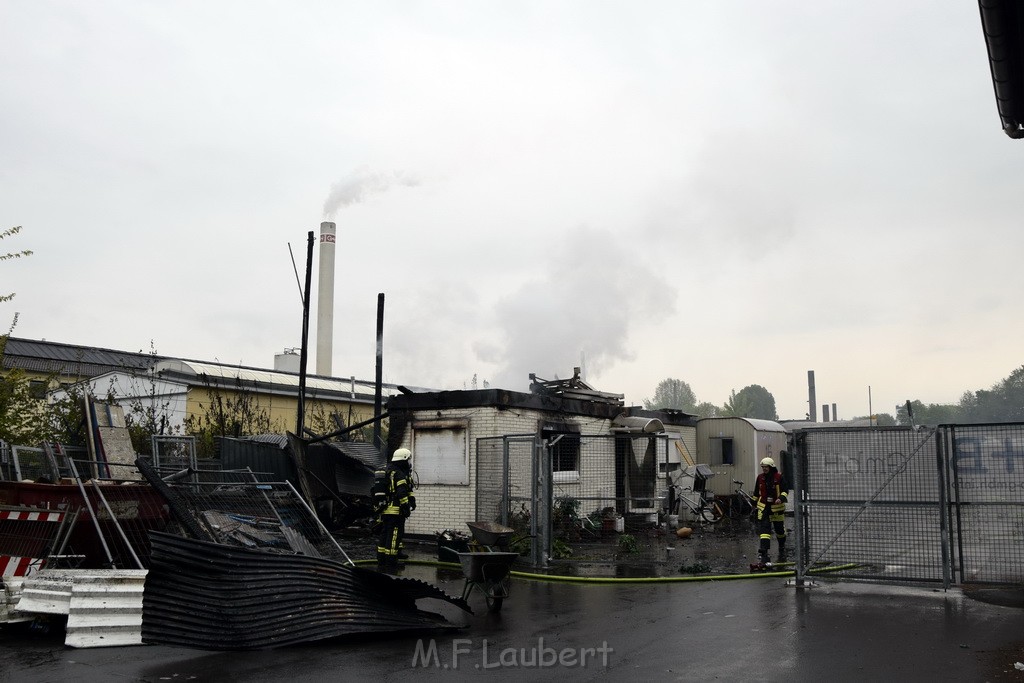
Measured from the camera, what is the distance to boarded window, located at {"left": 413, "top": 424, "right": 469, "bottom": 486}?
17.2 metres

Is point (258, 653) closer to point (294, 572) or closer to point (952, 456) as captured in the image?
point (294, 572)

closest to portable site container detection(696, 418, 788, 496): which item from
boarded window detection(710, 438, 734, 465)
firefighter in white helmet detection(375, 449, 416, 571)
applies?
boarded window detection(710, 438, 734, 465)

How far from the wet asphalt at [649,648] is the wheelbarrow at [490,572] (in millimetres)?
214

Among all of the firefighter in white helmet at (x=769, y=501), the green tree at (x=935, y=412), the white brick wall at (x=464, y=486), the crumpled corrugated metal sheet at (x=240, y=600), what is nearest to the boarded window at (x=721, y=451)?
the white brick wall at (x=464, y=486)

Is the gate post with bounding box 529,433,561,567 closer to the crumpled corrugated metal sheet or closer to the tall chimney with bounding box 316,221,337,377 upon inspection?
the crumpled corrugated metal sheet

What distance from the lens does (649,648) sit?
7859mm

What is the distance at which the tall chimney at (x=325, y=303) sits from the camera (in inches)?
1497

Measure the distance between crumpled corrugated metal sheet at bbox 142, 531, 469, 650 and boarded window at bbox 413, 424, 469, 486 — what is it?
8837 mm

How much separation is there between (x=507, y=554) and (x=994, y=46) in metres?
7.03

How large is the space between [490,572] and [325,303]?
100 feet

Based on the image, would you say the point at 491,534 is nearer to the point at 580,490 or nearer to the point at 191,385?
the point at 580,490

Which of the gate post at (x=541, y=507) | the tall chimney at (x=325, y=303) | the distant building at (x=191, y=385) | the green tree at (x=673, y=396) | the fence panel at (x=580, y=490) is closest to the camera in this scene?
the gate post at (x=541, y=507)

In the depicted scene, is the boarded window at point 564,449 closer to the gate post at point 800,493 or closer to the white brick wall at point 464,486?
the white brick wall at point 464,486

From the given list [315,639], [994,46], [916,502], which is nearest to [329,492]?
[315,639]
